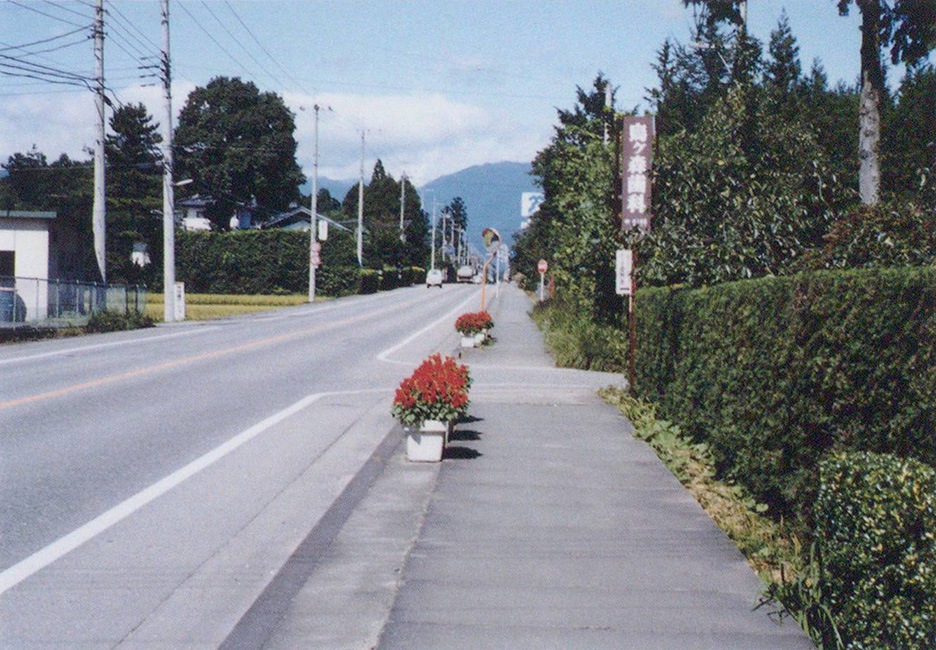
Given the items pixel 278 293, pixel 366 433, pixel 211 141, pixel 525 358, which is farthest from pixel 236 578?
pixel 211 141

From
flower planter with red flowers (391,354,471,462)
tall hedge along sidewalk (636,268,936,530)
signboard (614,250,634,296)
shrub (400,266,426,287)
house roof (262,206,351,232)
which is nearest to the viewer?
tall hedge along sidewalk (636,268,936,530)

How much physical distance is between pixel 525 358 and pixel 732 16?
1179 cm

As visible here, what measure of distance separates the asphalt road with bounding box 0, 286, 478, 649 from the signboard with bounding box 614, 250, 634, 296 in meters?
4.08

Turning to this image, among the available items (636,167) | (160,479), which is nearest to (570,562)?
(160,479)

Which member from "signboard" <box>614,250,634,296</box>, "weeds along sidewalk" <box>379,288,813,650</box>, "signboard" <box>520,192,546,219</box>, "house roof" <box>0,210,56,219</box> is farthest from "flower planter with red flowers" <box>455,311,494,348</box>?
"signboard" <box>520,192,546,219</box>

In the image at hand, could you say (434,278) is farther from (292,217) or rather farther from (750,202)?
(750,202)

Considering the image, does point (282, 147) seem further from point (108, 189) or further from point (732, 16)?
point (732, 16)

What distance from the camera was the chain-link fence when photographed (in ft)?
84.5

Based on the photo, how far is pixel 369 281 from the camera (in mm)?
74188

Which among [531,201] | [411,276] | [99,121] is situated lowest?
[411,276]

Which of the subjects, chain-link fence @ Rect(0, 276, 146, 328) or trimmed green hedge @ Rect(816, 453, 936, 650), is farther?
chain-link fence @ Rect(0, 276, 146, 328)

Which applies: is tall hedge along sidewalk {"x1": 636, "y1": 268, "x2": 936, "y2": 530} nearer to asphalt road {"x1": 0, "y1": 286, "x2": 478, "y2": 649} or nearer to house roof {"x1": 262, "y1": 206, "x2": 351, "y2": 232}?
asphalt road {"x1": 0, "y1": 286, "x2": 478, "y2": 649}

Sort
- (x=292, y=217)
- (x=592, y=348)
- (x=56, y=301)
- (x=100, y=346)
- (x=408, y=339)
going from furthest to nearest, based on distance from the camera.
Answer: (x=292, y=217)
(x=408, y=339)
(x=56, y=301)
(x=100, y=346)
(x=592, y=348)

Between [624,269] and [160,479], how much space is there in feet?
27.4
